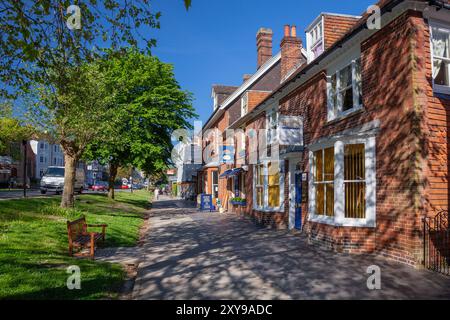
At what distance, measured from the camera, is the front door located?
14531 mm

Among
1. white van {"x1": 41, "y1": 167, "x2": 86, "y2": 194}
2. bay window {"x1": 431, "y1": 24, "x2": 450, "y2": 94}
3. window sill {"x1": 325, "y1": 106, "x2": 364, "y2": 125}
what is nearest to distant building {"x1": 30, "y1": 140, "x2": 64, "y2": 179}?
white van {"x1": 41, "y1": 167, "x2": 86, "y2": 194}

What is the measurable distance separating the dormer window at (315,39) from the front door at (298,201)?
4.92 m

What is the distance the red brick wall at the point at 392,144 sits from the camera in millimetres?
8125

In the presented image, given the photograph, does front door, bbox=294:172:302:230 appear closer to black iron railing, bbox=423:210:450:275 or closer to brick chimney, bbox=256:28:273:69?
black iron railing, bbox=423:210:450:275

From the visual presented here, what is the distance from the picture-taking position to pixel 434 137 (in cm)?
830

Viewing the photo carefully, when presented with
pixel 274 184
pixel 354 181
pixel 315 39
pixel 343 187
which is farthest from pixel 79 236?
pixel 315 39

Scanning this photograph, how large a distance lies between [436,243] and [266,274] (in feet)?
12.2

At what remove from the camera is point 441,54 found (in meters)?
8.92

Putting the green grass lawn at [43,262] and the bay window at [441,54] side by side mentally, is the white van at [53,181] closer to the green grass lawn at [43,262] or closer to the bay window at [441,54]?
the green grass lawn at [43,262]

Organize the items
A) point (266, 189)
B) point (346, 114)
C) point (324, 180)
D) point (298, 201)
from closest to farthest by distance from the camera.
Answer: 1. point (346, 114)
2. point (324, 180)
3. point (298, 201)
4. point (266, 189)

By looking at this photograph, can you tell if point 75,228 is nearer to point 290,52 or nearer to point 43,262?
point 43,262

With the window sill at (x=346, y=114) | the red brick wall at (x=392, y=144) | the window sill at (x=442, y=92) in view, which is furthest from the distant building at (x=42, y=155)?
the window sill at (x=442, y=92)
